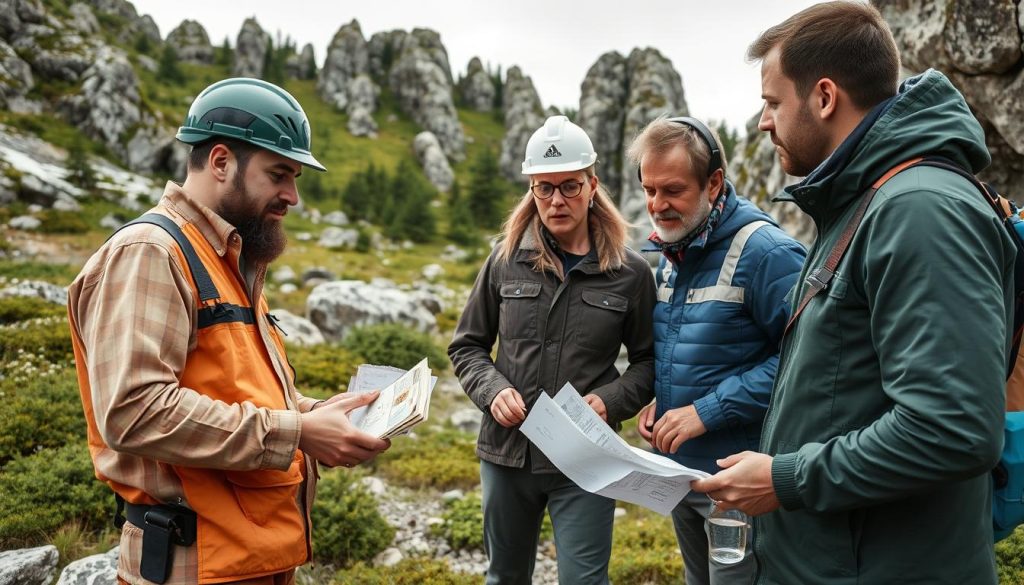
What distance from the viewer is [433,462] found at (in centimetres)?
779

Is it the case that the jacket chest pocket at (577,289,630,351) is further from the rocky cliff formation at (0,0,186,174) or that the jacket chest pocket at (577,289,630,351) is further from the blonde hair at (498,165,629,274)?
the rocky cliff formation at (0,0,186,174)

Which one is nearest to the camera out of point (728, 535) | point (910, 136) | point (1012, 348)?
point (910, 136)

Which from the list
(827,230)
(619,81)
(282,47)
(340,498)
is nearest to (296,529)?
A: (827,230)

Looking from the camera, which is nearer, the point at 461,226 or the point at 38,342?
the point at 38,342

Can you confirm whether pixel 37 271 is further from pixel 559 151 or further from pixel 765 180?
pixel 765 180

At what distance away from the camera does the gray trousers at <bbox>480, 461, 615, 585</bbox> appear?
11.0 feet

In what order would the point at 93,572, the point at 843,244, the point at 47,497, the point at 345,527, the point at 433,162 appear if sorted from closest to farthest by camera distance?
1. the point at 843,244
2. the point at 93,572
3. the point at 47,497
4. the point at 345,527
5. the point at 433,162

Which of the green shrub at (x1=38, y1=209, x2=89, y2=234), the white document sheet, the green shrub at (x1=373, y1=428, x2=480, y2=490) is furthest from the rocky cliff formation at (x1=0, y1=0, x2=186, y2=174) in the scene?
the white document sheet

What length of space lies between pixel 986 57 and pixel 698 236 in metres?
6.77

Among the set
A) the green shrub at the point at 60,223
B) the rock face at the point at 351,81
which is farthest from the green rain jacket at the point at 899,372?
the rock face at the point at 351,81

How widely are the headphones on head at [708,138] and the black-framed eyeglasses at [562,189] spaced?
24.9 inches

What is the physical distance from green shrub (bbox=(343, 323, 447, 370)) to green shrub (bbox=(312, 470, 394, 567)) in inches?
248

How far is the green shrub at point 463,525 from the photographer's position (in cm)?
600

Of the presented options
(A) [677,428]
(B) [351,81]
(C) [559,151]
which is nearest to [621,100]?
(B) [351,81]
